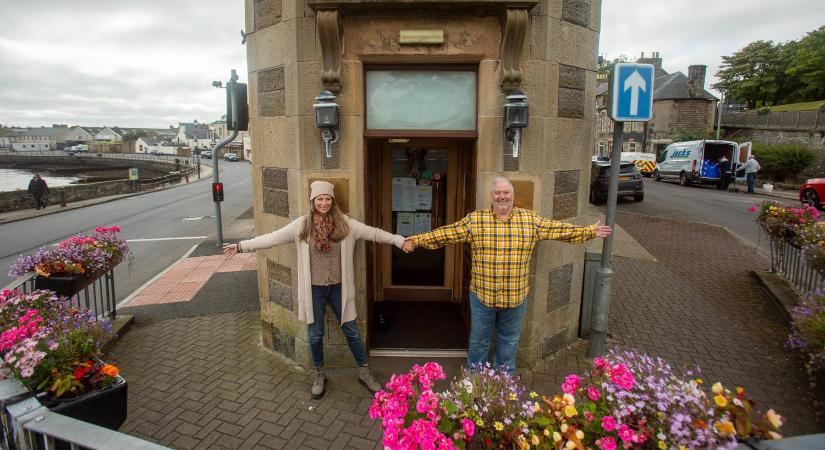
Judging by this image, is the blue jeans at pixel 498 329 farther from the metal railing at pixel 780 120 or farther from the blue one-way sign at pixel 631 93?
the metal railing at pixel 780 120

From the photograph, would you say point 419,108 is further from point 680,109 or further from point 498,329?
point 680,109

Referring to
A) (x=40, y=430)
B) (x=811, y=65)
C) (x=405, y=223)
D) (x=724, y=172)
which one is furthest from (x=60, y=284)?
(x=811, y=65)

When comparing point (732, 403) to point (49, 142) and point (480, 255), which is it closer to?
point (480, 255)

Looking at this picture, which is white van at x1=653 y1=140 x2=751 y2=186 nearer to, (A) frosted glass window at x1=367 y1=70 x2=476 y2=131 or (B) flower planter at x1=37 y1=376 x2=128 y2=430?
(A) frosted glass window at x1=367 y1=70 x2=476 y2=131

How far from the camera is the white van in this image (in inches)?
967

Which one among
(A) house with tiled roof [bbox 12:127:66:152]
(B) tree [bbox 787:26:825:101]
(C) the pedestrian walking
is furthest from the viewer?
(A) house with tiled roof [bbox 12:127:66:152]

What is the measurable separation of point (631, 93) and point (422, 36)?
2.19 meters

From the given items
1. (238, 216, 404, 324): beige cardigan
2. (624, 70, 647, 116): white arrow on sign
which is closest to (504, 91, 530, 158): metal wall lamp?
(624, 70, 647, 116): white arrow on sign

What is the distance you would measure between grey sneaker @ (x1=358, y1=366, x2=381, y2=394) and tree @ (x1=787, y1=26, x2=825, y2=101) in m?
59.3

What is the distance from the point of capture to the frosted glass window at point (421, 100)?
4.81 m

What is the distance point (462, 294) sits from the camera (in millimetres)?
6336

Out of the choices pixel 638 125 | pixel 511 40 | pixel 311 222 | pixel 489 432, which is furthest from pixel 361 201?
pixel 638 125

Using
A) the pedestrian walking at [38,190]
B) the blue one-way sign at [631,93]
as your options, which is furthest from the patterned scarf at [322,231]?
the pedestrian walking at [38,190]

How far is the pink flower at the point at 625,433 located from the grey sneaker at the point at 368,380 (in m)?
2.85
